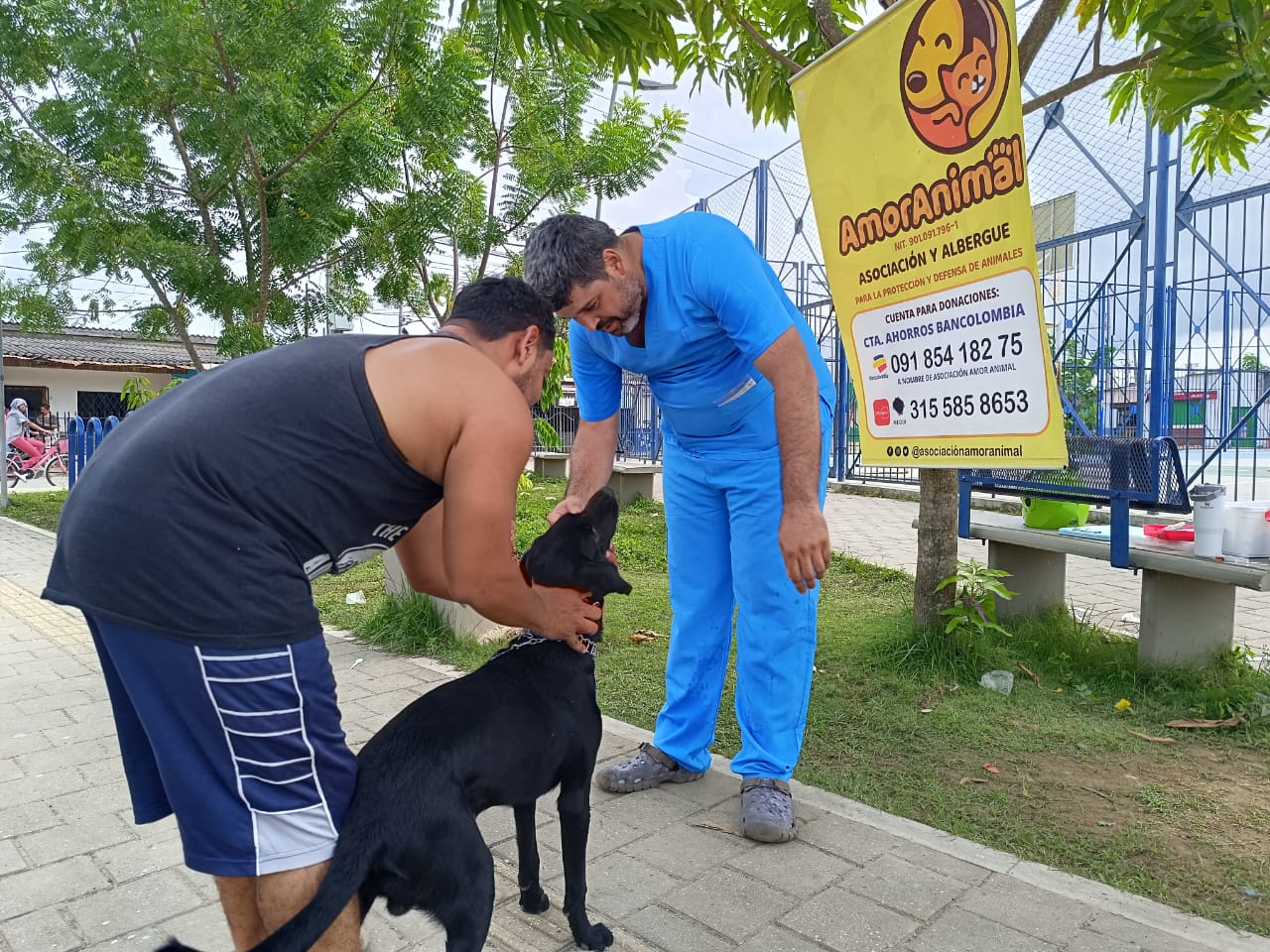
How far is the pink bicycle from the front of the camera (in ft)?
58.3

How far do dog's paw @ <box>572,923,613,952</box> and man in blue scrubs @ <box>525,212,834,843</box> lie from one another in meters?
0.65

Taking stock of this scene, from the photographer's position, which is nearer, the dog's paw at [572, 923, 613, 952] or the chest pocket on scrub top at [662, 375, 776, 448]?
the dog's paw at [572, 923, 613, 952]

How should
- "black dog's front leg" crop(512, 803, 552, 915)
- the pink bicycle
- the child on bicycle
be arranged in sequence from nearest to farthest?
"black dog's front leg" crop(512, 803, 552, 915), the pink bicycle, the child on bicycle

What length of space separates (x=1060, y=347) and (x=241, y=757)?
27.2 feet

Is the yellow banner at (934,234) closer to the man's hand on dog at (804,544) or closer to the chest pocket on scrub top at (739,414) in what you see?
the chest pocket on scrub top at (739,414)

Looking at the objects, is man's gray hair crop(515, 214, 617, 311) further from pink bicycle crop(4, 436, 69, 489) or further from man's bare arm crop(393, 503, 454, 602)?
pink bicycle crop(4, 436, 69, 489)

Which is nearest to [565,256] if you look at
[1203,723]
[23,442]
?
[1203,723]

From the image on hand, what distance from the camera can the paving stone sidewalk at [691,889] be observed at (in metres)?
2.17

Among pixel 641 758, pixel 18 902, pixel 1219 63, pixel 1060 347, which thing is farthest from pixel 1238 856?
pixel 1060 347

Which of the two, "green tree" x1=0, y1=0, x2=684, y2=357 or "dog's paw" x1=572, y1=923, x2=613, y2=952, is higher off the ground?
"green tree" x1=0, y1=0, x2=684, y2=357

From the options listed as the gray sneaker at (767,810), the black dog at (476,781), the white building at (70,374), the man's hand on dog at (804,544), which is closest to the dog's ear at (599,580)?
the black dog at (476,781)

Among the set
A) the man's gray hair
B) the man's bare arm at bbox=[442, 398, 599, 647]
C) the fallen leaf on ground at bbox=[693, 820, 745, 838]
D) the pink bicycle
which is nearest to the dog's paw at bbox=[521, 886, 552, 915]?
the fallen leaf on ground at bbox=[693, 820, 745, 838]

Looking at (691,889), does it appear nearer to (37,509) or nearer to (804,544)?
(804,544)

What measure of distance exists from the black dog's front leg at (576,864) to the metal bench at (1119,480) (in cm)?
279
